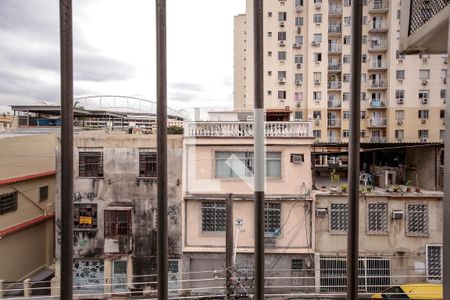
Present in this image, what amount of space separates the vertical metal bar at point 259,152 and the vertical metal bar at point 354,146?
1.04 ft

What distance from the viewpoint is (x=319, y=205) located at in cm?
868

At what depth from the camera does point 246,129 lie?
8992 mm

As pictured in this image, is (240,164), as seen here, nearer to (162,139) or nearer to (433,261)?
(433,261)

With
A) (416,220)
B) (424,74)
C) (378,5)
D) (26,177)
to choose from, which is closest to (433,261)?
(416,220)

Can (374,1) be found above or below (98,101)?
above

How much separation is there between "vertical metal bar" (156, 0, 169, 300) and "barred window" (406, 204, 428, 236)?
352 inches

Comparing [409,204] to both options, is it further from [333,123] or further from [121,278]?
[333,123]

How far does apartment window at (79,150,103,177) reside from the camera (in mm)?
9227

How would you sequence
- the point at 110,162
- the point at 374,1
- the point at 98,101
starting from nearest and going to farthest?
the point at 110,162, the point at 98,101, the point at 374,1

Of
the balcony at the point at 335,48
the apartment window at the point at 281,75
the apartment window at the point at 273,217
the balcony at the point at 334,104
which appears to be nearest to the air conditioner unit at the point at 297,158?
the apartment window at the point at 273,217

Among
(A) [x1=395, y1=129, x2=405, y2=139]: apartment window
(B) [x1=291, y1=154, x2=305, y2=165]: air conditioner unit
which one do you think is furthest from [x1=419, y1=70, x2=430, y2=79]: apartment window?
(B) [x1=291, y1=154, x2=305, y2=165]: air conditioner unit

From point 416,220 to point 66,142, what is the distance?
947cm

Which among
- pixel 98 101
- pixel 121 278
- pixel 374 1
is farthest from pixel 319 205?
pixel 374 1

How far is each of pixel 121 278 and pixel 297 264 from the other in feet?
Answer: 16.1
